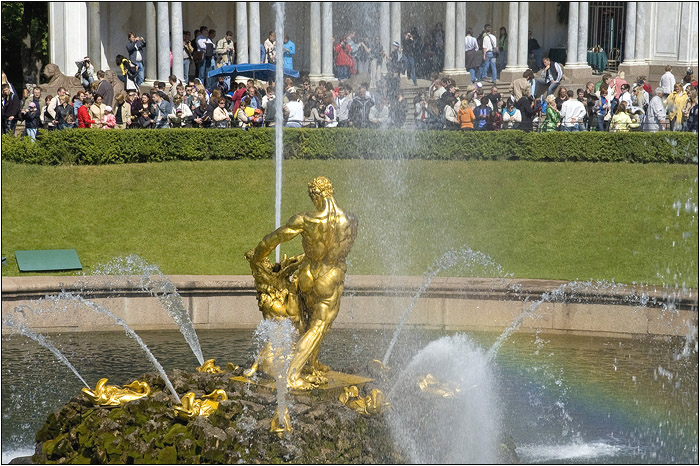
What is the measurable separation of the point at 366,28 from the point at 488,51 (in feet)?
11.8

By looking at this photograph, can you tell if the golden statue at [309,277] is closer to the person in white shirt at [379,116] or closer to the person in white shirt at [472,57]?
the person in white shirt at [379,116]

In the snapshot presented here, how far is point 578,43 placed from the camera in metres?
36.9

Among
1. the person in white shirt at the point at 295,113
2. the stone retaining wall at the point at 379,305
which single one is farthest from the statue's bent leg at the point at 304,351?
the person in white shirt at the point at 295,113

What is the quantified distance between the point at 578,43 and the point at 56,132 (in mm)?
19220

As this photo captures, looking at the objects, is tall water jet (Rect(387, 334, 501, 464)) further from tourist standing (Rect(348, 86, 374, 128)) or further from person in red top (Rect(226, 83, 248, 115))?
person in red top (Rect(226, 83, 248, 115))

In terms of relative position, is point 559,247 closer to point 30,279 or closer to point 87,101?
point 30,279

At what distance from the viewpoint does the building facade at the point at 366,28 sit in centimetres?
3425

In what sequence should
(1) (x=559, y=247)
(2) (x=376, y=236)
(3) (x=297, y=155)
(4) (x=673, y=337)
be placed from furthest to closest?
(3) (x=297, y=155) < (2) (x=376, y=236) < (1) (x=559, y=247) < (4) (x=673, y=337)

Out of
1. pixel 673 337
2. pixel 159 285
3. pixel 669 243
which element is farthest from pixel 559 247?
pixel 159 285

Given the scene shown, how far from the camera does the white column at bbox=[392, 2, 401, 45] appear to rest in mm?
35375

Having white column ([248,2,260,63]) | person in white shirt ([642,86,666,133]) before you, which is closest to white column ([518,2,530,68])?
white column ([248,2,260,63])

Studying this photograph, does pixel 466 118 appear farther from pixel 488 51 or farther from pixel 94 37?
pixel 94 37

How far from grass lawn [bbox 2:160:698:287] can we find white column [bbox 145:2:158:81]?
11.1 m

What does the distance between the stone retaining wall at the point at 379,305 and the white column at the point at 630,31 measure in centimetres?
2465
